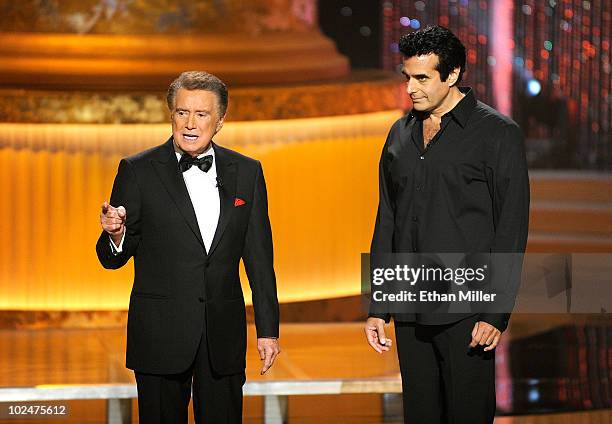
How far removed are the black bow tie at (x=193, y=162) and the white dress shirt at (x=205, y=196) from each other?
0.8 inches

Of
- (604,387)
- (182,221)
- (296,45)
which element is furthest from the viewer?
(296,45)

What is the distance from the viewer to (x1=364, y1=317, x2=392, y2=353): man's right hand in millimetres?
4165

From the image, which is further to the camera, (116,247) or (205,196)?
(205,196)

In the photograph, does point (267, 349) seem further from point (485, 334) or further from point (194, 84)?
point (194, 84)

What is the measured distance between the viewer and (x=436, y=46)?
4.14m

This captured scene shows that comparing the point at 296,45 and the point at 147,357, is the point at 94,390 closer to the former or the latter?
the point at 147,357

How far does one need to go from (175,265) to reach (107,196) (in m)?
2.87

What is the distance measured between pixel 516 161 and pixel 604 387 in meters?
2.45

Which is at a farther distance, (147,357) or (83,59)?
(83,59)

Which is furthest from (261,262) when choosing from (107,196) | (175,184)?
(107,196)

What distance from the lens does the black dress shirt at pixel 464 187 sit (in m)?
4.14

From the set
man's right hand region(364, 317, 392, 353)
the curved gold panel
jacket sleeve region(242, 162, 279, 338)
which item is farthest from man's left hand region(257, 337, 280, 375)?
the curved gold panel

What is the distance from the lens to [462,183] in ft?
13.7

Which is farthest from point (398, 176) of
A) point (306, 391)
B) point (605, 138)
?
point (605, 138)
